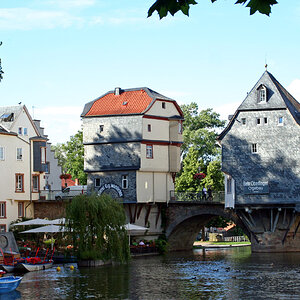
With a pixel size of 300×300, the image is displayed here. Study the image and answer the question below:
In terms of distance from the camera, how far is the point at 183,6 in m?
6.68

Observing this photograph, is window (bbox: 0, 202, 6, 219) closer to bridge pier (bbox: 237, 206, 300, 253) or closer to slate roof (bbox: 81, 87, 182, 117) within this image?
slate roof (bbox: 81, 87, 182, 117)

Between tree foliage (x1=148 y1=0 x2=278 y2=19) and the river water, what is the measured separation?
22.3 metres

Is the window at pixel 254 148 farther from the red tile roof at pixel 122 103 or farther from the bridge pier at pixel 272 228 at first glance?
the red tile roof at pixel 122 103

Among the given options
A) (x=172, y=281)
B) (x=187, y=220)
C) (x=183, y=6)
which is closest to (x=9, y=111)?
(x=187, y=220)

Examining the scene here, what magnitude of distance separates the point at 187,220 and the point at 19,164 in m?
16.1

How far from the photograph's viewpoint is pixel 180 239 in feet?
210

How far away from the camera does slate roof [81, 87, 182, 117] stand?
60.3 meters

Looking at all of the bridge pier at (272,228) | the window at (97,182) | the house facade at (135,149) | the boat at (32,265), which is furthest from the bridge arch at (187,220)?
the boat at (32,265)

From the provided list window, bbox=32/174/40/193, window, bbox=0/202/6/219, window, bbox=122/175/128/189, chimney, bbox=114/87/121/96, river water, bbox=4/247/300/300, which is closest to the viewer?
river water, bbox=4/247/300/300

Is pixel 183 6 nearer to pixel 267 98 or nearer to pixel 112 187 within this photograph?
pixel 267 98

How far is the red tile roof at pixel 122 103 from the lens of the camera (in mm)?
60344

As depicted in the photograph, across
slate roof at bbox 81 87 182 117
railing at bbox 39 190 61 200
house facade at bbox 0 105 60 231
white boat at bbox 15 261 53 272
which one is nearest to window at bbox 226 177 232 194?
slate roof at bbox 81 87 182 117

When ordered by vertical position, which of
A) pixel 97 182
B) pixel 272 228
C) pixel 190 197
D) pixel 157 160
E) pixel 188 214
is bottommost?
pixel 272 228

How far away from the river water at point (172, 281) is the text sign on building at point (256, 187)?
26.0 feet
